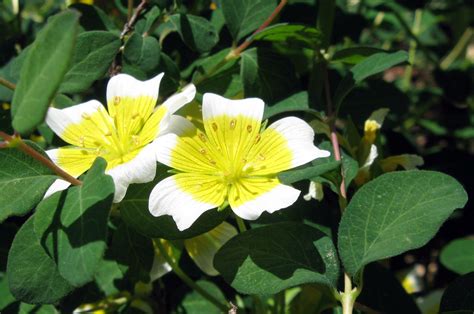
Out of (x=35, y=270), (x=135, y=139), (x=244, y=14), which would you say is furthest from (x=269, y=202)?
(x=244, y=14)

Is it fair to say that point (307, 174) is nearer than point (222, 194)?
A: Yes

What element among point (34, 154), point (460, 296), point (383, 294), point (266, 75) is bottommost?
point (383, 294)


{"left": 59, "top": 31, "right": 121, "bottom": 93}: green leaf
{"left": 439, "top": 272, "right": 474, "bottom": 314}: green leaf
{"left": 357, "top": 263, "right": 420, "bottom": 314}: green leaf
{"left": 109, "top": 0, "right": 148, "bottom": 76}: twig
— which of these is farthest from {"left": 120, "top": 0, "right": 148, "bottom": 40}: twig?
{"left": 439, "top": 272, "right": 474, "bottom": 314}: green leaf

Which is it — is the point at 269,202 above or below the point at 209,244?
above

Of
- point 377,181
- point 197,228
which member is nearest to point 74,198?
point 197,228

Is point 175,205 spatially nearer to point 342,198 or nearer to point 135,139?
point 135,139

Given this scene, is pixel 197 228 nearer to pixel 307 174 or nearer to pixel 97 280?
pixel 307 174
